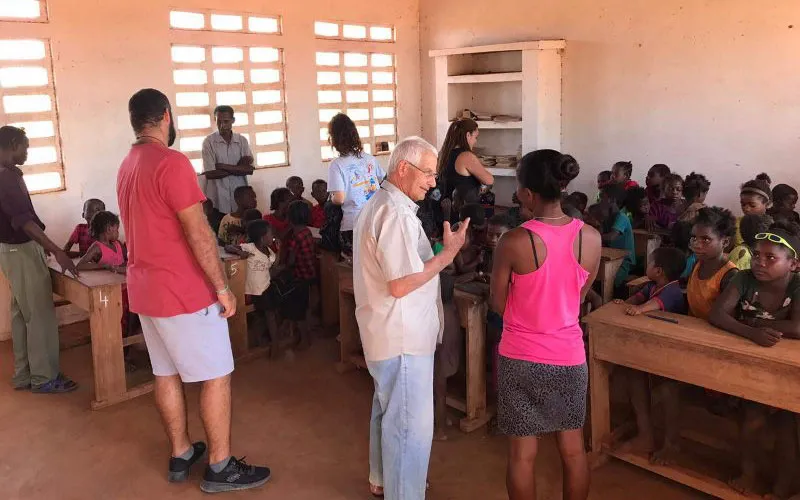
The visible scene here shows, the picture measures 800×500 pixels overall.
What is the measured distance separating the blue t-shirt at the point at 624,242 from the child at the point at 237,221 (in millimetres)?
2717

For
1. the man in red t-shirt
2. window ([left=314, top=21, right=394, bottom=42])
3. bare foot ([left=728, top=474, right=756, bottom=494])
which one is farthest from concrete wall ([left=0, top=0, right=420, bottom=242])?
bare foot ([left=728, top=474, right=756, bottom=494])

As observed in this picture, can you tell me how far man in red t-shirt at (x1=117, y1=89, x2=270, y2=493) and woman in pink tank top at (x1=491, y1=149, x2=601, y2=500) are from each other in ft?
4.16

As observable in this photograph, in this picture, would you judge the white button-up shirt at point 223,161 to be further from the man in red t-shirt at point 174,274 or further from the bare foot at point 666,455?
the bare foot at point 666,455

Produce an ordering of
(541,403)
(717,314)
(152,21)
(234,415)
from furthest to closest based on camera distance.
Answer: (152,21) < (234,415) < (717,314) < (541,403)

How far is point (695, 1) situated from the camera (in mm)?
5965

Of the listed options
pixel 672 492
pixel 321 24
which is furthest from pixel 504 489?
pixel 321 24

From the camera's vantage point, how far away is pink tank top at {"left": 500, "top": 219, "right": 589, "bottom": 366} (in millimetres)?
2270

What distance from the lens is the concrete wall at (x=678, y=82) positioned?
567cm

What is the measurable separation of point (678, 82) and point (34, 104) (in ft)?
18.0

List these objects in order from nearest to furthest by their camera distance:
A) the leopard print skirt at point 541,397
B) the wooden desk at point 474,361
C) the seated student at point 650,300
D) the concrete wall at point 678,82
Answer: the leopard print skirt at point 541,397 < the seated student at point 650,300 < the wooden desk at point 474,361 < the concrete wall at point 678,82

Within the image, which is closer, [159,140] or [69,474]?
[159,140]

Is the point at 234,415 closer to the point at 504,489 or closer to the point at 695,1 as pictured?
the point at 504,489

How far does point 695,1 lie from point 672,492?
4622mm

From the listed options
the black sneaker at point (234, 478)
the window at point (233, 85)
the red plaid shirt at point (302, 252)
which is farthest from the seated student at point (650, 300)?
the window at point (233, 85)
